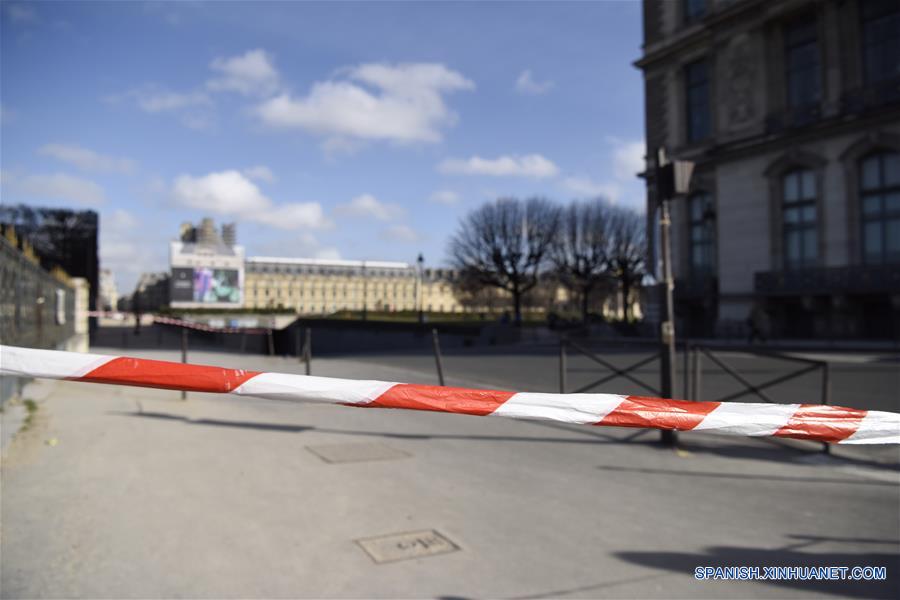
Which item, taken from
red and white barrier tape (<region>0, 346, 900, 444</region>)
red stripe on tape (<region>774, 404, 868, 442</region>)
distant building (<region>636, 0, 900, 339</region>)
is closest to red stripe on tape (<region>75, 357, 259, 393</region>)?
red and white barrier tape (<region>0, 346, 900, 444</region>)

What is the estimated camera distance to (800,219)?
3238cm

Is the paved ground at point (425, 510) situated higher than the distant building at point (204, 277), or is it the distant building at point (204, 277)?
the distant building at point (204, 277)

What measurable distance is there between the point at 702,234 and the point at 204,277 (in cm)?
8915

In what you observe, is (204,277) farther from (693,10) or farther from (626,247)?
(693,10)

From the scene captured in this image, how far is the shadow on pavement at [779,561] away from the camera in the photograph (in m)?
3.85

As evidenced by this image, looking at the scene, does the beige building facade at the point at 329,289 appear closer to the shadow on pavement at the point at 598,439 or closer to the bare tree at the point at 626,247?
the bare tree at the point at 626,247

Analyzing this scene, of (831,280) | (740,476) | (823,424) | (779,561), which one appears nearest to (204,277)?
(831,280)

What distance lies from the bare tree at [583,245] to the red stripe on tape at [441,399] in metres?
52.2

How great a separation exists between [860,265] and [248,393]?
32884 millimetres

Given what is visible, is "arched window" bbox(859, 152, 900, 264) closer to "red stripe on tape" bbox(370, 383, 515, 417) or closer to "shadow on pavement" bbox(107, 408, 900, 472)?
"shadow on pavement" bbox(107, 408, 900, 472)

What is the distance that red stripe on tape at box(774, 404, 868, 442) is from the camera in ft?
7.67

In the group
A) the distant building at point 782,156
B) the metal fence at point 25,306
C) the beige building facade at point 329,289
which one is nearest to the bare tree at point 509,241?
the distant building at point 782,156

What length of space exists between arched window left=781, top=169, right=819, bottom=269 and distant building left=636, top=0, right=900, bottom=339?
2.2 inches

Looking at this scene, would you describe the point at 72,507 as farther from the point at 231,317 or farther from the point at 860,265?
the point at 231,317
